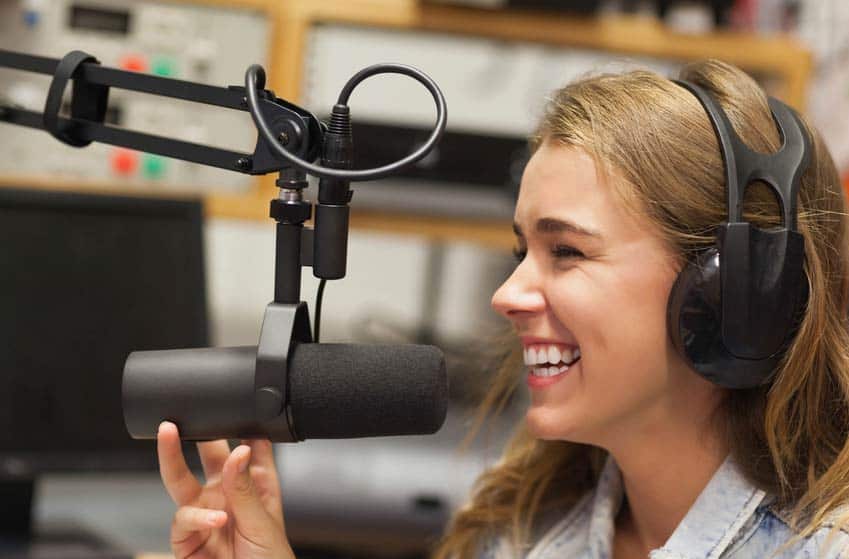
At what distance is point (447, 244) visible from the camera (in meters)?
2.38

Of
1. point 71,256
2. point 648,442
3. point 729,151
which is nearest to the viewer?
point 729,151

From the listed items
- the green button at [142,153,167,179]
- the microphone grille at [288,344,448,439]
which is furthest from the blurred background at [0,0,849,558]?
the microphone grille at [288,344,448,439]

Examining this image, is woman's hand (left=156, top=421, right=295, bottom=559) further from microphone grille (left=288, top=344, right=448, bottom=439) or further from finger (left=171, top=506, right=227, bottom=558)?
microphone grille (left=288, top=344, right=448, bottom=439)

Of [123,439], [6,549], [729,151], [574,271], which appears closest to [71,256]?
[123,439]

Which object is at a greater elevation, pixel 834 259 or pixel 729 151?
pixel 729 151

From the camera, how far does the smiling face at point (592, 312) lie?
1.05 metres

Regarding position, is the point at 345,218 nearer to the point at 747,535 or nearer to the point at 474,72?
the point at 747,535

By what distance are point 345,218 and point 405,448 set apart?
112 centimetres

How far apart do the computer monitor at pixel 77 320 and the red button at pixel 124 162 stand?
16cm

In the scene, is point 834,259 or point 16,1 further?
point 16,1

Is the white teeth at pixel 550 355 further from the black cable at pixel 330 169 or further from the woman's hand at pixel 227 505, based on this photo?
the black cable at pixel 330 169

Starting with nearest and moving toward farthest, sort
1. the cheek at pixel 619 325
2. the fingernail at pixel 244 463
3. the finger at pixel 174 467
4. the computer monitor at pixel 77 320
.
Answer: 1. the finger at pixel 174 467
2. the fingernail at pixel 244 463
3. the cheek at pixel 619 325
4. the computer monitor at pixel 77 320

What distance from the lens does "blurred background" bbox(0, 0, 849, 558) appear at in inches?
62.7

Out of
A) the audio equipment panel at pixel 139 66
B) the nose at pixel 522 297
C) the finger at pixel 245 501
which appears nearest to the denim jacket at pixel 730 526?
the nose at pixel 522 297
